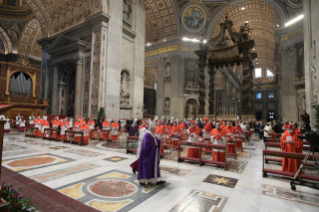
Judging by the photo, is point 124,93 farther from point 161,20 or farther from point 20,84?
point 161,20

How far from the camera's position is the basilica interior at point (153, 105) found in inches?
152

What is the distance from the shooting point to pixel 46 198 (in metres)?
3.11

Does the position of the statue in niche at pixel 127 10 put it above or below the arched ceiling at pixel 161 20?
below

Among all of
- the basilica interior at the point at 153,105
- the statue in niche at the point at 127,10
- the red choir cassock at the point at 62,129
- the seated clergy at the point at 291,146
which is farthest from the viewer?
the statue in niche at the point at 127,10

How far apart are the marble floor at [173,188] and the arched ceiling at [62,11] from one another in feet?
47.3

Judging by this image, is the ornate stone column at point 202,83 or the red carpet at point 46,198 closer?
the red carpet at point 46,198

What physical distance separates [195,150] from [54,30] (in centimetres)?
2153

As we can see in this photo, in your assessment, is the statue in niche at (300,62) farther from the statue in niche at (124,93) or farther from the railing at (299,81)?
the statue in niche at (124,93)

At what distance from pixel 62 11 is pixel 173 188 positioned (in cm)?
2172

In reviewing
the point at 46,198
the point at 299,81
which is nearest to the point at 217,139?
the point at 46,198

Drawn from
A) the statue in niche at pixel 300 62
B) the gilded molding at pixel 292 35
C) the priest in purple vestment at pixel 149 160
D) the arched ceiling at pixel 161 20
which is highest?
the arched ceiling at pixel 161 20

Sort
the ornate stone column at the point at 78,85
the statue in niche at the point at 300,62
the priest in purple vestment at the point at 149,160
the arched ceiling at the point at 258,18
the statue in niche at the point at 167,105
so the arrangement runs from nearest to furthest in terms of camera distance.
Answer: the priest in purple vestment at the point at 149,160
the ornate stone column at the point at 78,85
the statue in niche at the point at 300,62
the arched ceiling at the point at 258,18
the statue in niche at the point at 167,105

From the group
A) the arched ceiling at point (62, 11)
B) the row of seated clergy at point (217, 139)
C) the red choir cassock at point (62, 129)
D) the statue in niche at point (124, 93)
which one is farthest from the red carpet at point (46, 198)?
the arched ceiling at point (62, 11)

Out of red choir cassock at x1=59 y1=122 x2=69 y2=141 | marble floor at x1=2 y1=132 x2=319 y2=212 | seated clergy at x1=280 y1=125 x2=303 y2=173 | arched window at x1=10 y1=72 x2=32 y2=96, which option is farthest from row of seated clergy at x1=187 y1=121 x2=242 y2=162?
arched window at x1=10 y1=72 x2=32 y2=96
